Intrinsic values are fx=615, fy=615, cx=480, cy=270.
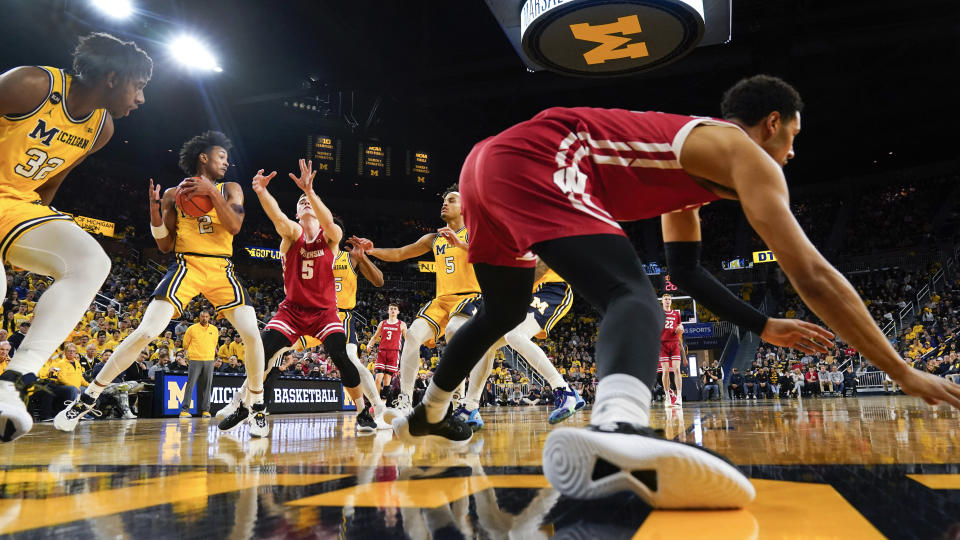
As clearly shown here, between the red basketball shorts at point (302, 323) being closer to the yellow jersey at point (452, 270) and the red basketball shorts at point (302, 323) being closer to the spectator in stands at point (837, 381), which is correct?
the yellow jersey at point (452, 270)

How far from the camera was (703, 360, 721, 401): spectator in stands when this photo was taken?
18.5 metres

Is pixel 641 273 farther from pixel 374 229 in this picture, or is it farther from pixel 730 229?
pixel 730 229

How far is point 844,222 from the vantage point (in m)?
26.0

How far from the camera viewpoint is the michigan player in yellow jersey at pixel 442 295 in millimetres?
5184

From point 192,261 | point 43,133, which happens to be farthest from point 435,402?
point 192,261

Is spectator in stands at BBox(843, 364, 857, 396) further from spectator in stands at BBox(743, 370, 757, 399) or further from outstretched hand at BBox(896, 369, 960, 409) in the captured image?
outstretched hand at BBox(896, 369, 960, 409)

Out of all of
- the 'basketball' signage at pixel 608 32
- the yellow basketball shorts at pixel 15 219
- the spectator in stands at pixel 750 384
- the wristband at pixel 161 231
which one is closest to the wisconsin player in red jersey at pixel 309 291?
the wristband at pixel 161 231

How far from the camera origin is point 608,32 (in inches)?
339

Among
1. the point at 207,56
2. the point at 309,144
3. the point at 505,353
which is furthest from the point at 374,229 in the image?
the point at 207,56

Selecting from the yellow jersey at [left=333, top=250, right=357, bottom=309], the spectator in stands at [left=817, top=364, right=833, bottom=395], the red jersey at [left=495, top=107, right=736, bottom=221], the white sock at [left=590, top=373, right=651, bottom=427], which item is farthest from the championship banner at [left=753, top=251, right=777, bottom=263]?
the white sock at [left=590, top=373, right=651, bottom=427]

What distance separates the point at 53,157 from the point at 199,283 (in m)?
2.28

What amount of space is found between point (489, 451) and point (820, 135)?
1037 inches

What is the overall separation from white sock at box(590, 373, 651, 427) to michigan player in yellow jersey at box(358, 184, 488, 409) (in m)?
3.80

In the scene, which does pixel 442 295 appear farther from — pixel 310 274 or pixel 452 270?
pixel 310 274
